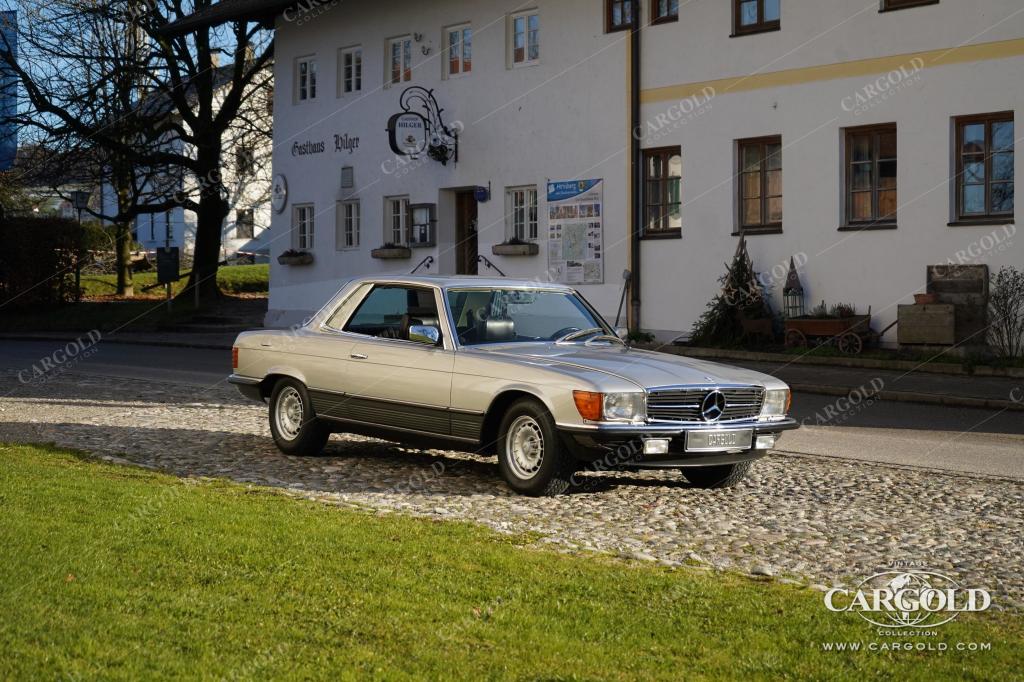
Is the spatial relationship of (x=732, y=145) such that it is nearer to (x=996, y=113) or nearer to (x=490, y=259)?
(x=996, y=113)

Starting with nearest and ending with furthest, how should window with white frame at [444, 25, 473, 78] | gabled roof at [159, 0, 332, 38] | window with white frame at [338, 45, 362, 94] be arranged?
1. window with white frame at [444, 25, 473, 78]
2. gabled roof at [159, 0, 332, 38]
3. window with white frame at [338, 45, 362, 94]

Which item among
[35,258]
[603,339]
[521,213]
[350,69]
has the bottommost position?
[603,339]

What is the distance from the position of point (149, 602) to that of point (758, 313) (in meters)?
17.3

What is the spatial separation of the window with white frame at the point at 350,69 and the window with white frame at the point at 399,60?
3.88 feet

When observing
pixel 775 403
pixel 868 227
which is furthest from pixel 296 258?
pixel 775 403

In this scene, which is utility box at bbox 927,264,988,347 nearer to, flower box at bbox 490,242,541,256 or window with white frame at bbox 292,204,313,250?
flower box at bbox 490,242,541,256

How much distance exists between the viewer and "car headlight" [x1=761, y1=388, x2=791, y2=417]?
9.07 m

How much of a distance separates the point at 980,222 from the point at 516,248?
954 centimetres

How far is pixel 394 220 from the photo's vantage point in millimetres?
29547

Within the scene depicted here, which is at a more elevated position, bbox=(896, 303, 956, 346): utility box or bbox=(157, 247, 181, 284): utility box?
bbox=(157, 247, 181, 284): utility box

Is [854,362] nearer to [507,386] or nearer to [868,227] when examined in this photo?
[868,227]

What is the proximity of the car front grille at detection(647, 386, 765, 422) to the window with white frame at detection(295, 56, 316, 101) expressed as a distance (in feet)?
80.3

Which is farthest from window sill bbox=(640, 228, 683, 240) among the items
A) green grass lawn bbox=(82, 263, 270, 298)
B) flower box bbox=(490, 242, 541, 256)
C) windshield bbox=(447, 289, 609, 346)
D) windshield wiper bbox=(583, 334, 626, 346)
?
green grass lawn bbox=(82, 263, 270, 298)

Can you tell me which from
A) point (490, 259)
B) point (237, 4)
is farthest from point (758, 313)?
point (237, 4)
